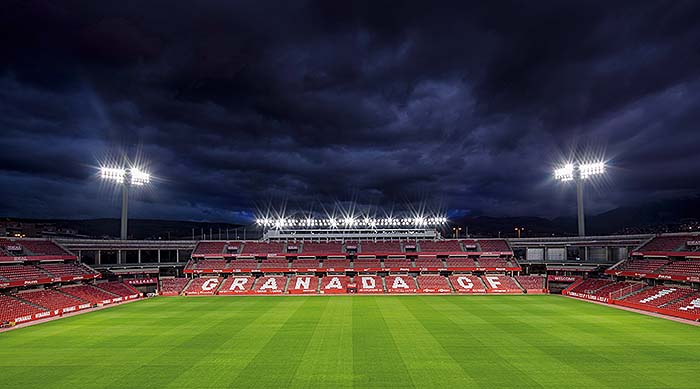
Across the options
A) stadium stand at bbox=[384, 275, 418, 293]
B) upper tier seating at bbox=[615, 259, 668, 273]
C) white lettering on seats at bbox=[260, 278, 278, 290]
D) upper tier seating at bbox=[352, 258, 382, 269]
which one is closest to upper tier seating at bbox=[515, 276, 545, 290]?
upper tier seating at bbox=[615, 259, 668, 273]

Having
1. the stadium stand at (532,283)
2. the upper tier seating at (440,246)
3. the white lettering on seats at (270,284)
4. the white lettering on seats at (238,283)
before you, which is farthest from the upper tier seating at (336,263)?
the stadium stand at (532,283)

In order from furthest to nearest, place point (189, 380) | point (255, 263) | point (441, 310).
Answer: point (255, 263) → point (441, 310) → point (189, 380)

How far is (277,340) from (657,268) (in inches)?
1981

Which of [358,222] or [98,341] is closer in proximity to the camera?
[98,341]

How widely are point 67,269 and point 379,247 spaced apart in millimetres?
50168

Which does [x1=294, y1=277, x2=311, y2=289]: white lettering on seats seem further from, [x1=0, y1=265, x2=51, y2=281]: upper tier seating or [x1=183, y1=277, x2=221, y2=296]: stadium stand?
[x1=0, y1=265, x2=51, y2=281]: upper tier seating

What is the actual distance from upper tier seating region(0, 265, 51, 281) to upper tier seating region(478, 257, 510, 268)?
66037 millimetres

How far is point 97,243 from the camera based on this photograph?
201 ft

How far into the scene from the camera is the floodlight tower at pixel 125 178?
6232 centimetres

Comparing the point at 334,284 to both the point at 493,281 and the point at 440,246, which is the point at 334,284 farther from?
the point at 493,281

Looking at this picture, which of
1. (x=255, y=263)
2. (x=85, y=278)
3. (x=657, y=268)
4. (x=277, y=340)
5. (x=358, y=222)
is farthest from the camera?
(x=358, y=222)

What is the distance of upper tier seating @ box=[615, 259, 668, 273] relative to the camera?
50.2 metres

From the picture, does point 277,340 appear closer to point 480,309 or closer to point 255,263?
point 480,309

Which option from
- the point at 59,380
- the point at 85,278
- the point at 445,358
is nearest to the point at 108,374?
the point at 59,380
